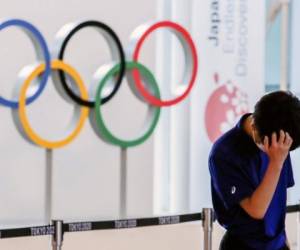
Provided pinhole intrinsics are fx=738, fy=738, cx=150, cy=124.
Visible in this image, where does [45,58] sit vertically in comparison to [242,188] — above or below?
above

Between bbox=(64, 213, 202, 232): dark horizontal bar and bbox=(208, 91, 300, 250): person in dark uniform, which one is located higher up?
bbox=(208, 91, 300, 250): person in dark uniform

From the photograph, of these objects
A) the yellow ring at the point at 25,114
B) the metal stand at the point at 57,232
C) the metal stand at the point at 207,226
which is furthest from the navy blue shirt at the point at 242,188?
the yellow ring at the point at 25,114

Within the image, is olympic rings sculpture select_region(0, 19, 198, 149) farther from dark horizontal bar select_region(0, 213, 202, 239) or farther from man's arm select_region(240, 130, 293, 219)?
man's arm select_region(240, 130, 293, 219)

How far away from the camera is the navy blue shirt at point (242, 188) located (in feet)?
8.25

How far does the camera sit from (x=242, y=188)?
2506mm

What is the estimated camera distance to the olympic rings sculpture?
15.3ft

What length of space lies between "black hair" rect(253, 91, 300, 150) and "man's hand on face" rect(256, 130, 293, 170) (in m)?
0.01

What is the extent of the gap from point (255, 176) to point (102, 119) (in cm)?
279

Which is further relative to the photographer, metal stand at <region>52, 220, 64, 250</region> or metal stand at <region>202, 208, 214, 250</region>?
metal stand at <region>202, 208, 214, 250</region>

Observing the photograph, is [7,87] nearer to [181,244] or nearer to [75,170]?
[75,170]

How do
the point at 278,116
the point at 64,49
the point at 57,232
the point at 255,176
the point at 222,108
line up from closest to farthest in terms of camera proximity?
1. the point at 278,116
2. the point at 255,176
3. the point at 57,232
4. the point at 64,49
5. the point at 222,108

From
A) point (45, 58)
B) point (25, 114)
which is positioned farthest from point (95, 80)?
point (25, 114)

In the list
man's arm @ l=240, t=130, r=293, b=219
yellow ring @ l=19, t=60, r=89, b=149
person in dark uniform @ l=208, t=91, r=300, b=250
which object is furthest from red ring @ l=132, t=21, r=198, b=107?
man's arm @ l=240, t=130, r=293, b=219

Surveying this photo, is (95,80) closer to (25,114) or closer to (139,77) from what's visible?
(139,77)
